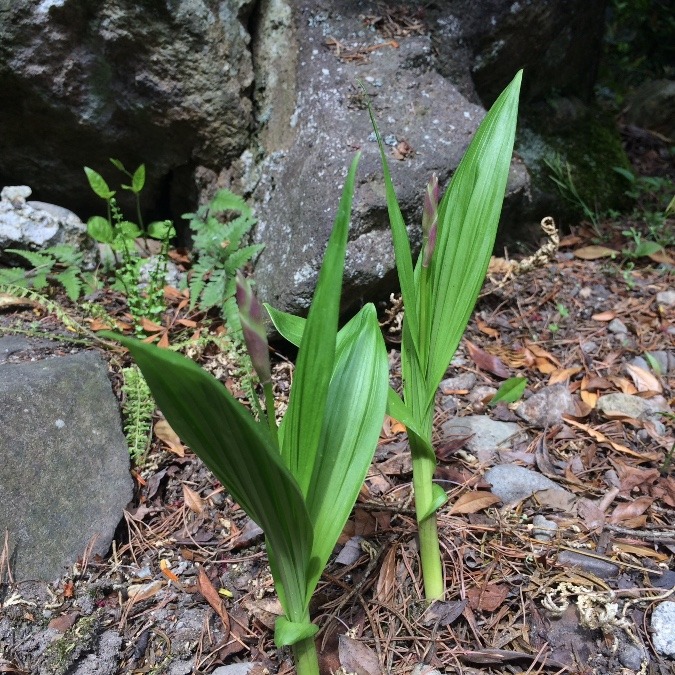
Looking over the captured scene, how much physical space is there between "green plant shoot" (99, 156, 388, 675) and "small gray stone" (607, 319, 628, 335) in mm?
1554

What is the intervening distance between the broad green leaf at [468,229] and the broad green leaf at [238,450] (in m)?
0.45

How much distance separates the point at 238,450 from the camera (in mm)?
915

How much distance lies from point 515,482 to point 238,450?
1.07 meters

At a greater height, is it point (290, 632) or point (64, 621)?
point (290, 632)

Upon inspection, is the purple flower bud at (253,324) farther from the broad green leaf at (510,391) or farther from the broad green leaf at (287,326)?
the broad green leaf at (510,391)

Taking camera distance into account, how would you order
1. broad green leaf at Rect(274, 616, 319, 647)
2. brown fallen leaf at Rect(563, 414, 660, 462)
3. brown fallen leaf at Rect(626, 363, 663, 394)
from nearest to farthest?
broad green leaf at Rect(274, 616, 319, 647) < brown fallen leaf at Rect(563, 414, 660, 462) < brown fallen leaf at Rect(626, 363, 663, 394)

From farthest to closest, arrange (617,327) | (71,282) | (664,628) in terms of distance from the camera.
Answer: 1. (617,327)
2. (71,282)
3. (664,628)

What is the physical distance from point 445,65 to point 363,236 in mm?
1013

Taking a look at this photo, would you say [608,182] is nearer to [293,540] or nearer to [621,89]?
[621,89]

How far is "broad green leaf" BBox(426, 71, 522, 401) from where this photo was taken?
1.25m

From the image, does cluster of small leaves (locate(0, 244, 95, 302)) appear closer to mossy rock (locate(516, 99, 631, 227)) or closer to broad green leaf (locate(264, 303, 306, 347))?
broad green leaf (locate(264, 303, 306, 347))

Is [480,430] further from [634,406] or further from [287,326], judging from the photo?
[287,326]

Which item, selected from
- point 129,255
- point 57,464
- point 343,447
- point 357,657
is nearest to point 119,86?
point 129,255

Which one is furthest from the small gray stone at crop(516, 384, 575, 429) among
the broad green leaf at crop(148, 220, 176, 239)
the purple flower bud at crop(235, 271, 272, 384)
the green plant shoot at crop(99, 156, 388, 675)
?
the broad green leaf at crop(148, 220, 176, 239)
